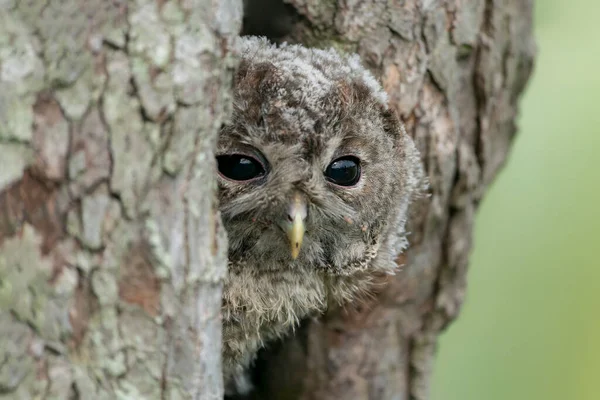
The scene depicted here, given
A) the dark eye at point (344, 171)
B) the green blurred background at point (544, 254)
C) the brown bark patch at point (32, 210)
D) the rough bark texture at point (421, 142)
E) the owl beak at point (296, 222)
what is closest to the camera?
the brown bark patch at point (32, 210)

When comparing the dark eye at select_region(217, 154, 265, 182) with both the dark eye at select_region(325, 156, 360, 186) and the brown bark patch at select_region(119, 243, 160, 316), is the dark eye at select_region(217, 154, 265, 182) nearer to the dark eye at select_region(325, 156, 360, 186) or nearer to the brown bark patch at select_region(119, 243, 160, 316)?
the dark eye at select_region(325, 156, 360, 186)

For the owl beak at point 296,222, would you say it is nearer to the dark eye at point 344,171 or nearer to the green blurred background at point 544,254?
the dark eye at point 344,171

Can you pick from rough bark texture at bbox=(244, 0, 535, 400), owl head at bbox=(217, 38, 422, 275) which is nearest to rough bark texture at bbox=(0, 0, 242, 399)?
owl head at bbox=(217, 38, 422, 275)

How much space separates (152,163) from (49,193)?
0.17 m

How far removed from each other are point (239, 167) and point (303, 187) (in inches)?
6.2

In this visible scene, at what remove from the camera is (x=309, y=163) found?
1.68m

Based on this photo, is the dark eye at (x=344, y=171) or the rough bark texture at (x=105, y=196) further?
the dark eye at (x=344, y=171)

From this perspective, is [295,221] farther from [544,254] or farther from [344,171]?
[544,254]

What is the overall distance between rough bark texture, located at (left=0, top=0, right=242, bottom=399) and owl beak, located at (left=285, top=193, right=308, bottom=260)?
1.39 ft

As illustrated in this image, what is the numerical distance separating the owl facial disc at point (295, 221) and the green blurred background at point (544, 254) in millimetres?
1975

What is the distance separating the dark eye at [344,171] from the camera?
5.80 feet

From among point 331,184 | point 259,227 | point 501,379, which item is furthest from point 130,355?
point 501,379

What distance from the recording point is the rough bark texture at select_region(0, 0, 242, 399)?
3.63ft

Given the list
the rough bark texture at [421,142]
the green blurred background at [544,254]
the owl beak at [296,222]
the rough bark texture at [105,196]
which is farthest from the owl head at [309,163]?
the green blurred background at [544,254]
